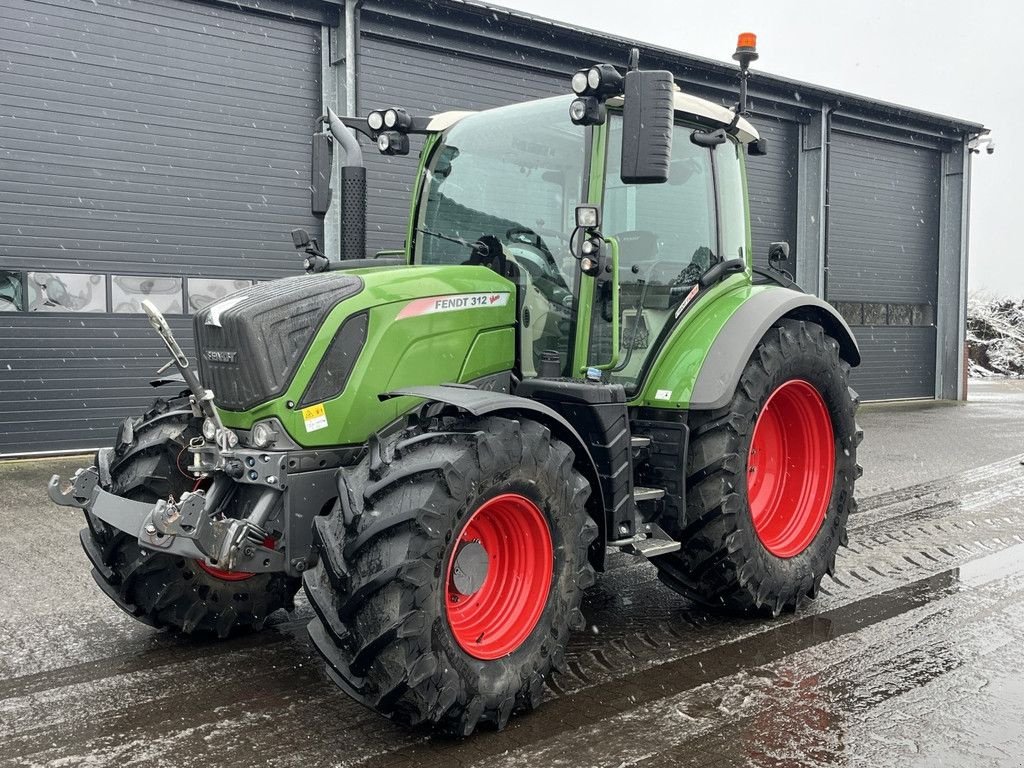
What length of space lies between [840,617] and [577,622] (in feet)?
5.38

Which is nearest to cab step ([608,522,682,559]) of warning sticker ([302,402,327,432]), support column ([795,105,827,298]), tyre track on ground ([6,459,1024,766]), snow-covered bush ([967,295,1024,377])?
tyre track on ground ([6,459,1024,766])

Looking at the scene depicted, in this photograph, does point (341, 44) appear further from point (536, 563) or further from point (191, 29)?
point (536, 563)

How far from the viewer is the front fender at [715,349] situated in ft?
14.0

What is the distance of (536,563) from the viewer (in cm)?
349

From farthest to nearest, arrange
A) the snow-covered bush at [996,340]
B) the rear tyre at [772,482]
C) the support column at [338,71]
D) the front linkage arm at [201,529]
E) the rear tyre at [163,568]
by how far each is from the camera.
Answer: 1. the snow-covered bush at [996,340]
2. the support column at [338,71]
3. the rear tyre at [772,482]
4. the rear tyre at [163,568]
5. the front linkage arm at [201,529]

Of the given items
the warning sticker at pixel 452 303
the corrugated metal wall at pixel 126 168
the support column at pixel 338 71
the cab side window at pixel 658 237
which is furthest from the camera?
the support column at pixel 338 71

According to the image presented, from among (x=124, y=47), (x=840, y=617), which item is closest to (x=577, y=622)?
(x=840, y=617)

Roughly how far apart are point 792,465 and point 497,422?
2.26m

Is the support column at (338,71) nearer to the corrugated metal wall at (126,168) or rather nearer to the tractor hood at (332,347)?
the corrugated metal wall at (126,168)

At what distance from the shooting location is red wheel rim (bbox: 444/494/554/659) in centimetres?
336

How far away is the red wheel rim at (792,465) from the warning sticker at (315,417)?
225cm

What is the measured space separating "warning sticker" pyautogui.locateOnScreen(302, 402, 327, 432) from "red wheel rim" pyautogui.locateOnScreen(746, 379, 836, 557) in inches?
88.6

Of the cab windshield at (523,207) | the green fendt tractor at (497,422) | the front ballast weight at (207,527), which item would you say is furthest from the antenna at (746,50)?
the front ballast weight at (207,527)

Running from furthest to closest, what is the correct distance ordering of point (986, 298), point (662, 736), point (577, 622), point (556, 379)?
point (986, 298)
point (556, 379)
point (577, 622)
point (662, 736)
